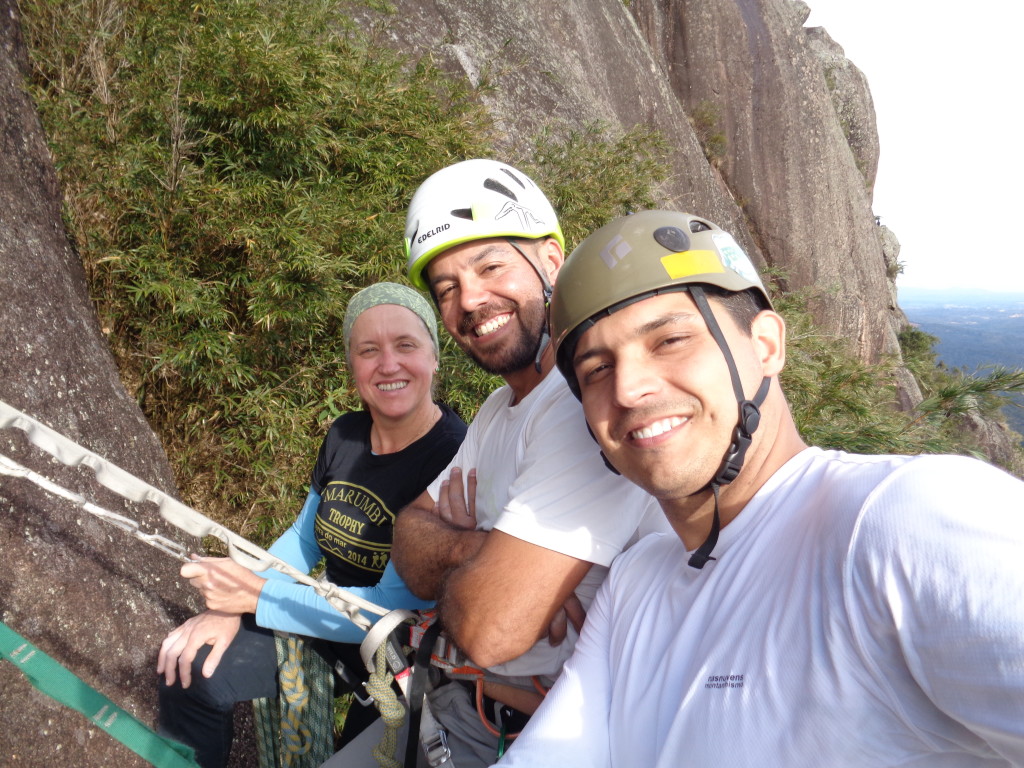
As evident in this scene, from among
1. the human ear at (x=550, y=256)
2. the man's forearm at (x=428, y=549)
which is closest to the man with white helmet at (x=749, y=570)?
the man's forearm at (x=428, y=549)

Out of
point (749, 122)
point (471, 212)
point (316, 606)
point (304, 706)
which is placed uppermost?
point (749, 122)

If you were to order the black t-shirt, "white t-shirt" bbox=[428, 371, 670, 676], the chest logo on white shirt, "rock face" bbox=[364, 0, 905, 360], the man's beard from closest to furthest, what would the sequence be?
the chest logo on white shirt → "white t-shirt" bbox=[428, 371, 670, 676] → the man's beard → the black t-shirt → "rock face" bbox=[364, 0, 905, 360]

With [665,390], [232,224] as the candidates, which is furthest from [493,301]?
[232,224]

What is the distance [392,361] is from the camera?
256cm

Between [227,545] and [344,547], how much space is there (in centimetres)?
74

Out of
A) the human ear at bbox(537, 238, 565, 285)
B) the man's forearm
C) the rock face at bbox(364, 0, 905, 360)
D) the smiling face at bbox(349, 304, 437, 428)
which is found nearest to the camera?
the man's forearm

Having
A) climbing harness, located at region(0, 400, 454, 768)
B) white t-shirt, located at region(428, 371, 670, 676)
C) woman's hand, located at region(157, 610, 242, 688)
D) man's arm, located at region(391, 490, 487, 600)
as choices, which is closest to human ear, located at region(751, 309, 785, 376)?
white t-shirt, located at region(428, 371, 670, 676)

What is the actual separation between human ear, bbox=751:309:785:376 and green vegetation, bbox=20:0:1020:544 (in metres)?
2.88

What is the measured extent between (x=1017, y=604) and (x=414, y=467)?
198 centimetres

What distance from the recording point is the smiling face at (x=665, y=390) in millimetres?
1286

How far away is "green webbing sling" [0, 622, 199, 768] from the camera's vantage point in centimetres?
167

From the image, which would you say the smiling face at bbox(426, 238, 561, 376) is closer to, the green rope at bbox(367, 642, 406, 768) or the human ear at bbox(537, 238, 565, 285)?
the human ear at bbox(537, 238, 565, 285)

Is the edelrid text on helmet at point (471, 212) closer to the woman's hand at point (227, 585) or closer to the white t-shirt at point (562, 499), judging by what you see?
the white t-shirt at point (562, 499)

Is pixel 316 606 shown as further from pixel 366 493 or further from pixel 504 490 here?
pixel 504 490
